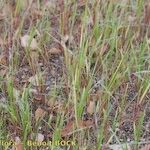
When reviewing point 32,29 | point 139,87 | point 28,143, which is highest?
point 32,29

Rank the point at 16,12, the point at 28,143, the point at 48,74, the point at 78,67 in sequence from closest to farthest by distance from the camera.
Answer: the point at 28,143, the point at 78,67, the point at 48,74, the point at 16,12

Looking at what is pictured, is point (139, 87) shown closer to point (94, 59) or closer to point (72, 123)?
point (94, 59)

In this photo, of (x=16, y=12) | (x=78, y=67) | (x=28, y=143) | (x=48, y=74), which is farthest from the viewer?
(x=16, y=12)

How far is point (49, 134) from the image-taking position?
1.56 metres

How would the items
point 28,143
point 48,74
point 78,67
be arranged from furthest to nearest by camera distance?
point 48,74
point 78,67
point 28,143

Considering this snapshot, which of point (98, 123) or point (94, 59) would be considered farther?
point (94, 59)

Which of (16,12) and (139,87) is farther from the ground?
(16,12)

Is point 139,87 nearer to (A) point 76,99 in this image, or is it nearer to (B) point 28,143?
(A) point 76,99

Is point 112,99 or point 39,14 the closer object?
point 112,99

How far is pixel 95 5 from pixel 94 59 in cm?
33

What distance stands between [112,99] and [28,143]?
16.1 inches

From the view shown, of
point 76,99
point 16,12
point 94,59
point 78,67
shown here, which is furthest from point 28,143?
point 16,12

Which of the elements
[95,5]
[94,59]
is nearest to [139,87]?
[94,59]

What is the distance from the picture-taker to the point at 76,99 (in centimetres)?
156
